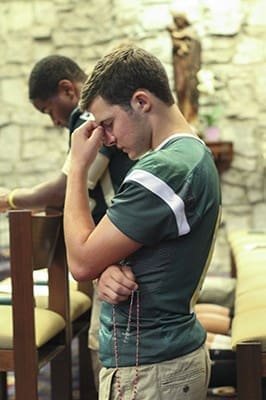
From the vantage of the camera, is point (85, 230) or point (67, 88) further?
point (67, 88)

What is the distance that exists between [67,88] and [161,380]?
1307mm

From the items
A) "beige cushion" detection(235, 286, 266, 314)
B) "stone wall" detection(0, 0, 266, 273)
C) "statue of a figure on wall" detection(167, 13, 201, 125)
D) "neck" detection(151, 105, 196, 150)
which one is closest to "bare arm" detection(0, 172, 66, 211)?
"beige cushion" detection(235, 286, 266, 314)

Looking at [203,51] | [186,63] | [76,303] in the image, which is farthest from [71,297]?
[203,51]

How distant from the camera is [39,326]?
1973 mm

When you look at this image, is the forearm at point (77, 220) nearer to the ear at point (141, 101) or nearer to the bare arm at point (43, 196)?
the ear at point (141, 101)

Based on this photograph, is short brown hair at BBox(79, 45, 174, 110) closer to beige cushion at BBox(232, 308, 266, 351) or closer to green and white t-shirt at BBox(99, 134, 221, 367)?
green and white t-shirt at BBox(99, 134, 221, 367)

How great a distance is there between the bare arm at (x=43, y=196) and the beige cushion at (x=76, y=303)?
30cm

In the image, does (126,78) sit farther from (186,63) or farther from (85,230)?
(186,63)

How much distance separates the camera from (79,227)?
4.40ft

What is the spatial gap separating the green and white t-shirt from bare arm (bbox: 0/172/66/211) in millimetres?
895

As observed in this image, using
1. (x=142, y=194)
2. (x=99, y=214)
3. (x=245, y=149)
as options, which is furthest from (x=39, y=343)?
(x=245, y=149)

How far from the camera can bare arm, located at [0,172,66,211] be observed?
225cm

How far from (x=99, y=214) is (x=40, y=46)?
4.36 metres

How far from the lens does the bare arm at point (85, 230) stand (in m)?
1.29
